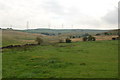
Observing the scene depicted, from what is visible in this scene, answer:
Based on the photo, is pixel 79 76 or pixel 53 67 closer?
pixel 79 76

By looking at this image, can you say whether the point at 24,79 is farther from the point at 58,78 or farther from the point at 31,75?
the point at 58,78

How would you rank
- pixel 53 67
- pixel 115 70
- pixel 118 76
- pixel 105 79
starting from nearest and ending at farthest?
1. pixel 105 79
2. pixel 118 76
3. pixel 115 70
4. pixel 53 67

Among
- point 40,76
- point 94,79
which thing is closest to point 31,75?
point 40,76

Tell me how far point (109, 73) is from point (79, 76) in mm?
4003

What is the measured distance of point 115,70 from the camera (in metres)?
24.2

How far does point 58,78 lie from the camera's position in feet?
68.5

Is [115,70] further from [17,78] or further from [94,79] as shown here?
[17,78]

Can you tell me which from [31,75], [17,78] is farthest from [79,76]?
[17,78]

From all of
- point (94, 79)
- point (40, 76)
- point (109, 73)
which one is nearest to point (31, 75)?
point (40, 76)

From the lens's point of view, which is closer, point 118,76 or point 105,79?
point 105,79

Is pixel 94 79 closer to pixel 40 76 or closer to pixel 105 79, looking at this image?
pixel 105 79

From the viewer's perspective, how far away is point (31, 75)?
22.5m

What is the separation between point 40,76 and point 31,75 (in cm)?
129

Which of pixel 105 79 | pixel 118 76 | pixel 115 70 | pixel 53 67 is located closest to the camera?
pixel 105 79
